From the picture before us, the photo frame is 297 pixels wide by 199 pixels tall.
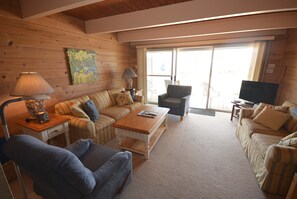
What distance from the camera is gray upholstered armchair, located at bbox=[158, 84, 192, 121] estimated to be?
137 inches

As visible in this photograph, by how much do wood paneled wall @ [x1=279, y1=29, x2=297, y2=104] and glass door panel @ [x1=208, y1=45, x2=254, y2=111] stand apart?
2.23 ft

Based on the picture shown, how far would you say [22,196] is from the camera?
158 centimetres

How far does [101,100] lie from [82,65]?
90cm

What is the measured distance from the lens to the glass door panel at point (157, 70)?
4.70m

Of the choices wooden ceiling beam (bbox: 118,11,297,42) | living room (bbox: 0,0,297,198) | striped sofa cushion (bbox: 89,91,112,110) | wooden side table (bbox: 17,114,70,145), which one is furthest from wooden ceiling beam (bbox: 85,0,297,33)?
wooden side table (bbox: 17,114,70,145)

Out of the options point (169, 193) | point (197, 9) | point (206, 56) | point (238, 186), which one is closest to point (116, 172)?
point (169, 193)

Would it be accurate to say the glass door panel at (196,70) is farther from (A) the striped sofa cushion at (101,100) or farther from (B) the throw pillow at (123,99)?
(A) the striped sofa cushion at (101,100)

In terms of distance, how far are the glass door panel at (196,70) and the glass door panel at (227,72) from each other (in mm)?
213

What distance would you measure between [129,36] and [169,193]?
3801mm

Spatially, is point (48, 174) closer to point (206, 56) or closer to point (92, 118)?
point (92, 118)

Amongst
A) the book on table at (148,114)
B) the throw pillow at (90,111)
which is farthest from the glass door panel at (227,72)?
the throw pillow at (90,111)

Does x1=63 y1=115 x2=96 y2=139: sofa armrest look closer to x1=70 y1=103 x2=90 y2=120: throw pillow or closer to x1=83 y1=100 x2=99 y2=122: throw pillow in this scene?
x1=70 y1=103 x2=90 y2=120: throw pillow

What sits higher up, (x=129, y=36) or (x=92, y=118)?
(x=129, y=36)

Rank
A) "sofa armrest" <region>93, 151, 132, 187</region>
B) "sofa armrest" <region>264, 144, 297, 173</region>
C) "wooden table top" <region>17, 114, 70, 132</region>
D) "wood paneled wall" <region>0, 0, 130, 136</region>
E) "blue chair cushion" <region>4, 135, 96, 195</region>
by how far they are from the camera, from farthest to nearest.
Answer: "wood paneled wall" <region>0, 0, 130, 136</region> < "wooden table top" <region>17, 114, 70, 132</region> < "sofa armrest" <region>264, 144, 297, 173</region> < "sofa armrest" <region>93, 151, 132, 187</region> < "blue chair cushion" <region>4, 135, 96, 195</region>
